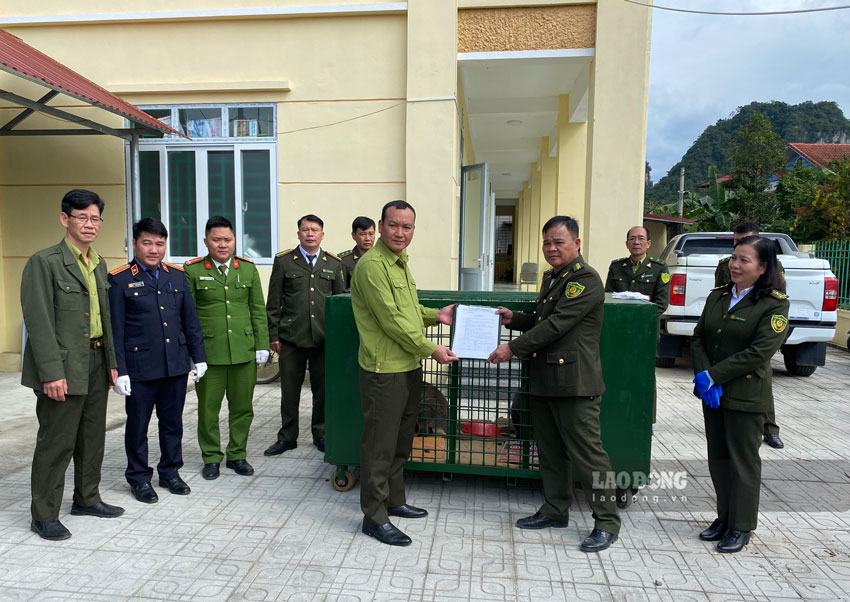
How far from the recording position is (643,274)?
509cm

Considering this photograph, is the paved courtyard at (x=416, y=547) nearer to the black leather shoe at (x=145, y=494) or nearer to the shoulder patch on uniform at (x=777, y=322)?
the black leather shoe at (x=145, y=494)

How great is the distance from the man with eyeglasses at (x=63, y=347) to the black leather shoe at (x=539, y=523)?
2457 mm

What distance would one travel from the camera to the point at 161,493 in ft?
11.7

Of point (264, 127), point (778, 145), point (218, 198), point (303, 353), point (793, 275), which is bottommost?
point (303, 353)

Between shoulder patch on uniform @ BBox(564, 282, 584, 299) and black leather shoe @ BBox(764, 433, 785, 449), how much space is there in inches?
116

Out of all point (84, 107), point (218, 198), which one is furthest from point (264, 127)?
point (84, 107)

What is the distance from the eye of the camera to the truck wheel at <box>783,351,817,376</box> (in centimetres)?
720

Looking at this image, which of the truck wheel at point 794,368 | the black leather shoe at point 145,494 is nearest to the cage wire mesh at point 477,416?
the black leather shoe at point 145,494

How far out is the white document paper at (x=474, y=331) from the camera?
10.2 ft

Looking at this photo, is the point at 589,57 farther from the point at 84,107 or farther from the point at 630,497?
the point at 84,107

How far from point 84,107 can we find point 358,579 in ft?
21.9

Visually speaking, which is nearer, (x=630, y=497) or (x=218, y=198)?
(x=630, y=497)

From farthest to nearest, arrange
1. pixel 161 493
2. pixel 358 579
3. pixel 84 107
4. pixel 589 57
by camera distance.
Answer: pixel 84 107 → pixel 589 57 → pixel 161 493 → pixel 358 579

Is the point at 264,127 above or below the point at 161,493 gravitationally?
above
